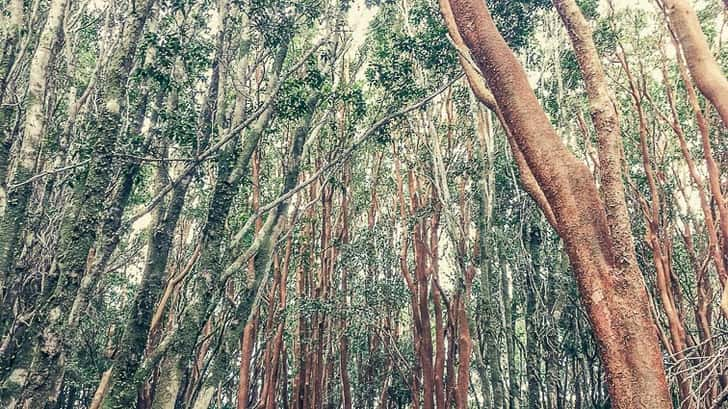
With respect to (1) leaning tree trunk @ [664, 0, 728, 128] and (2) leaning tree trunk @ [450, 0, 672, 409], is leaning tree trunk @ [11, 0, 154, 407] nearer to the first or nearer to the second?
(2) leaning tree trunk @ [450, 0, 672, 409]

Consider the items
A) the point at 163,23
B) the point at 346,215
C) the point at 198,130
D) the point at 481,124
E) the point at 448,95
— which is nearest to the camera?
the point at 198,130

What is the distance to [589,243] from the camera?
2064 mm

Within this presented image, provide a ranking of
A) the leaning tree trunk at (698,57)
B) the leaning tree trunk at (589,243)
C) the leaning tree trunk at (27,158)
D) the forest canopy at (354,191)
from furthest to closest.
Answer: the leaning tree trunk at (27,158) → the leaning tree trunk at (698,57) → the forest canopy at (354,191) → the leaning tree trunk at (589,243)

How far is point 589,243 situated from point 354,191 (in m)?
12.4

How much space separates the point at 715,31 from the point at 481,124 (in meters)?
4.50

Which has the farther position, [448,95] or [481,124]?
[448,95]

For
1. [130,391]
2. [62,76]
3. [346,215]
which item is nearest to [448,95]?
[346,215]

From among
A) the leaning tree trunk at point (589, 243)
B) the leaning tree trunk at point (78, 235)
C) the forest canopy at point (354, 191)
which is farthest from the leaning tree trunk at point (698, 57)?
the leaning tree trunk at point (78, 235)

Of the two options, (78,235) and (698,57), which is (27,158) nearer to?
(78,235)

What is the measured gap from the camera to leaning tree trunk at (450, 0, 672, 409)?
1865mm

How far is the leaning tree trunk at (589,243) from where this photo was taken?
1.87m

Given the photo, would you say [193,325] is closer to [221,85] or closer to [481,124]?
[221,85]

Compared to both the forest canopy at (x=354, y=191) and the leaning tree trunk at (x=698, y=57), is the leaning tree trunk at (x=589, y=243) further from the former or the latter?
the leaning tree trunk at (x=698, y=57)

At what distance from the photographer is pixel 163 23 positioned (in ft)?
22.1
